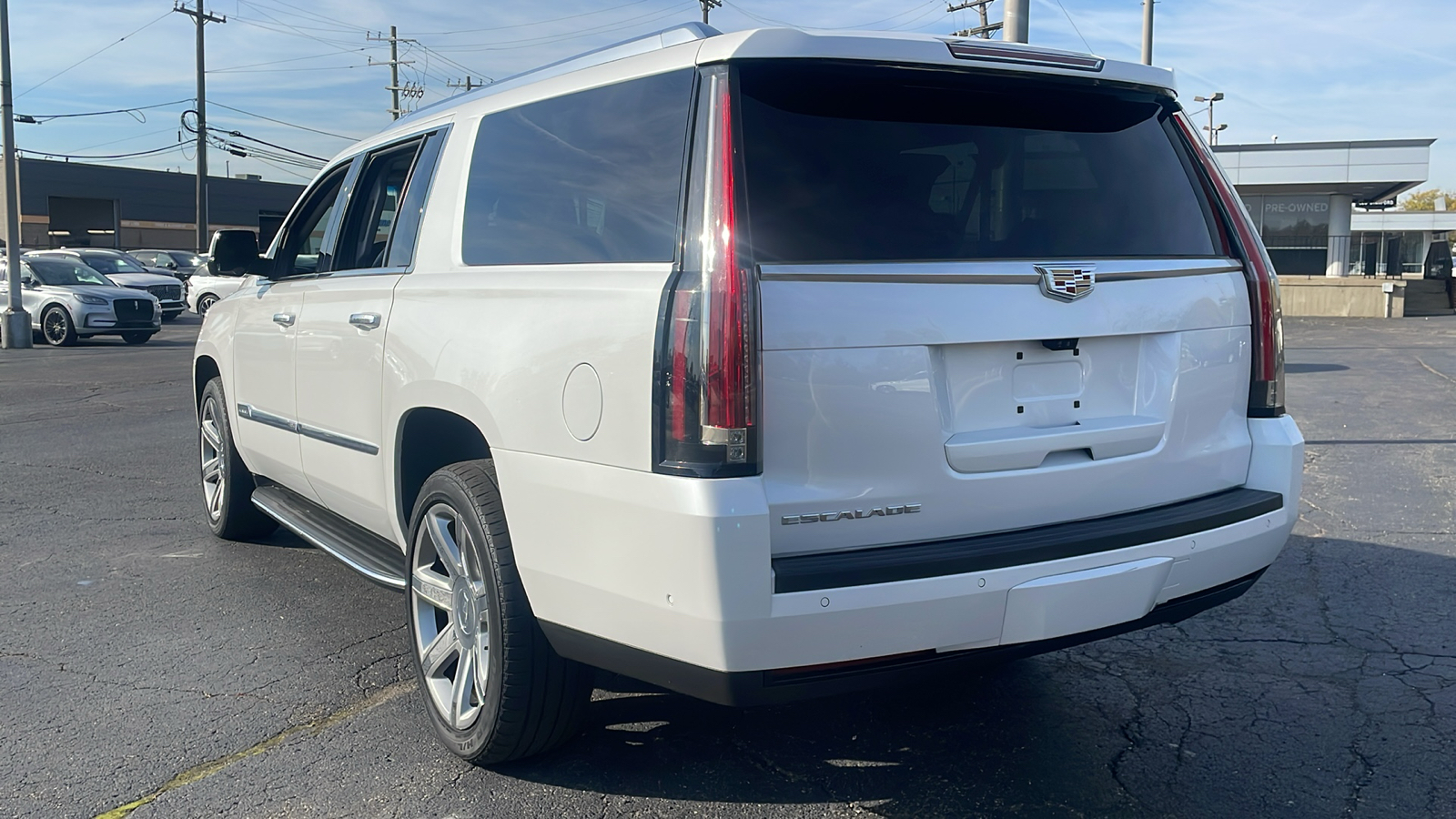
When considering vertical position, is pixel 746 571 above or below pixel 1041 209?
below

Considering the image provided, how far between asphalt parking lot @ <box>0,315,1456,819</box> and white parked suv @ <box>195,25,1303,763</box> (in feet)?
1.20

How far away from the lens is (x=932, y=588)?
2.79 metres

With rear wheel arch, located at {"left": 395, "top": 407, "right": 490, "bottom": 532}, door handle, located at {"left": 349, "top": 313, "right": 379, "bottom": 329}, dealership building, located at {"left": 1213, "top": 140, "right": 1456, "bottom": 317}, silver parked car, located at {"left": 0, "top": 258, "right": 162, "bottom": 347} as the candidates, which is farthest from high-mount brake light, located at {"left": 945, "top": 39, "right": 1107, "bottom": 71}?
dealership building, located at {"left": 1213, "top": 140, "right": 1456, "bottom": 317}

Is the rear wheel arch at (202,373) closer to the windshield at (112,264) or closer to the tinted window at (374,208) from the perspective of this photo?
the tinted window at (374,208)

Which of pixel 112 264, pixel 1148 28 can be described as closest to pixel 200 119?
pixel 112 264

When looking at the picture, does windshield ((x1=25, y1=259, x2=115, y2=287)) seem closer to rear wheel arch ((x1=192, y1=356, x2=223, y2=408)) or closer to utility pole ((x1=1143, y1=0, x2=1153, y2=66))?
rear wheel arch ((x1=192, y1=356, x2=223, y2=408))

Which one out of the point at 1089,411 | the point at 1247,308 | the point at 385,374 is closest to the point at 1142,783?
the point at 1089,411

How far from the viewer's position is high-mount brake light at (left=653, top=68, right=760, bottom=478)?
268 centimetres

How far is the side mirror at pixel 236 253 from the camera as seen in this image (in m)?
5.34

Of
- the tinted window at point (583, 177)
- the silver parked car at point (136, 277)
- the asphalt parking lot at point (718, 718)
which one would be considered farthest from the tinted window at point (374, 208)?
the silver parked car at point (136, 277)

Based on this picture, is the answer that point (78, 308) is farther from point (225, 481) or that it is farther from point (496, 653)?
point (496, 653)

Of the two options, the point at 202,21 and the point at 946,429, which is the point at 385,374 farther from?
the point at 202,21

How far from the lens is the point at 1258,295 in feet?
11.7

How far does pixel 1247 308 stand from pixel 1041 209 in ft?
2.56
